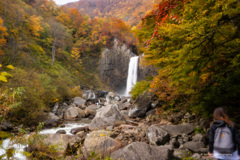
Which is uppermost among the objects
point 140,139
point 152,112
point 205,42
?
point 205,42

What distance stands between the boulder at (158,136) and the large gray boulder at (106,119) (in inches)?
124

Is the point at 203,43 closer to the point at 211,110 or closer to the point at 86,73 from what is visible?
the point at 211,110

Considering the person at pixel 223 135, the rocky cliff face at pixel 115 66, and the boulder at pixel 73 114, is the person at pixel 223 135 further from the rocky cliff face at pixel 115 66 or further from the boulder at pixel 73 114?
the rocky cliff face at pixel 115 66

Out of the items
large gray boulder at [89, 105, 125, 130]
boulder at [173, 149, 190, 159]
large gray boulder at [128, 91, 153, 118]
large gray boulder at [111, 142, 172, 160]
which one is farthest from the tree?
boulder at [173, 149, 190, 159]

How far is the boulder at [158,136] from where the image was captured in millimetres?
4496

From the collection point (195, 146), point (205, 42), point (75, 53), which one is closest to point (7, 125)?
point (195, 146)

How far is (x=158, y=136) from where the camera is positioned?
459 centimetres

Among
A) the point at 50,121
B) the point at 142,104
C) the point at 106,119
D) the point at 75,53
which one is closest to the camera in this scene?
the point at 106,119

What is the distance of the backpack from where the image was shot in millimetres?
2293

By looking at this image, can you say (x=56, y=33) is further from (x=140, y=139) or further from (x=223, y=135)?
(x=223, y=135)

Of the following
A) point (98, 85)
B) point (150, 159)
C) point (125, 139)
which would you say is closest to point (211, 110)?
point (150, 159)

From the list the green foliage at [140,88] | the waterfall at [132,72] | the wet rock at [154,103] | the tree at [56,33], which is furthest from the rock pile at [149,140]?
the tree at [56,33]

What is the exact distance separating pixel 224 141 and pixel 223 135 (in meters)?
0.10

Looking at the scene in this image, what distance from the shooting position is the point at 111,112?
8164 mm
